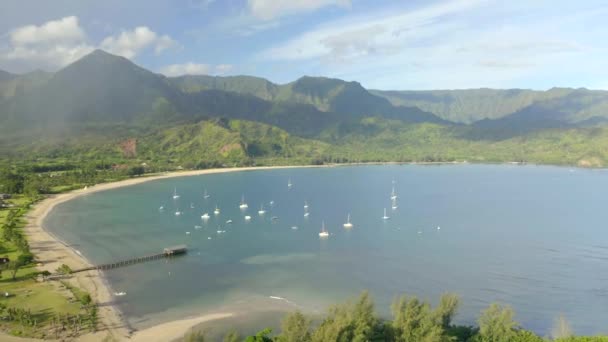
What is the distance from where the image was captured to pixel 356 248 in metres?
77.6

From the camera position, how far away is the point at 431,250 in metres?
75.9

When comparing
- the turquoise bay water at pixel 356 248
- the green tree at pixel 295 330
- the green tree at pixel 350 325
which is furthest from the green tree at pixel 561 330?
the green tree at pixel 295 330

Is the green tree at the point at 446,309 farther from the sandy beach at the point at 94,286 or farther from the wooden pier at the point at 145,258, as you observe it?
the wooden pier at the point at 145,258

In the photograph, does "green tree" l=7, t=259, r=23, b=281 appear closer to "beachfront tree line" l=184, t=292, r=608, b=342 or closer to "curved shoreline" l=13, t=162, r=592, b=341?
"curved shoreline" l=13, t=162, r=592, b=341

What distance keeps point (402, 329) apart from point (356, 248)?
40.7 meters

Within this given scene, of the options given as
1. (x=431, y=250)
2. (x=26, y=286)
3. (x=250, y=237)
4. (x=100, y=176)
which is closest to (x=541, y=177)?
(x=431, y=250)

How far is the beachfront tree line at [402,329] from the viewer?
1347 inches

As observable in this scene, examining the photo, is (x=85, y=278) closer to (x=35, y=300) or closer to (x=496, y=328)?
(x=35, y=300)

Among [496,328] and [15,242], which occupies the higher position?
[15,242]

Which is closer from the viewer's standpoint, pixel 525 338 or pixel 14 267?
pixel 525 338

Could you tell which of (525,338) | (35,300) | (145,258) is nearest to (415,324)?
(525,338)

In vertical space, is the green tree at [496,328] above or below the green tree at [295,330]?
below

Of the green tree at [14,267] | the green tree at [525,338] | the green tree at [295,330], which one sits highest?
the green tree at [295,330]

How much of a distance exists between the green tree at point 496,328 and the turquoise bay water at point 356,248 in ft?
33.8
